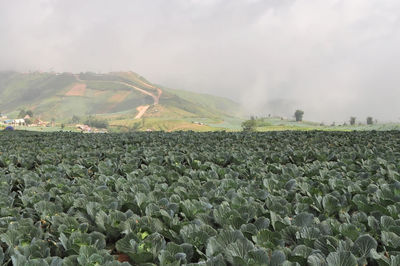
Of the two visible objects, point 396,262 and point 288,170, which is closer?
point 396,262

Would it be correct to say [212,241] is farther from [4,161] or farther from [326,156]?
[4,161]

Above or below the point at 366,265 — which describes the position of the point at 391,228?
above

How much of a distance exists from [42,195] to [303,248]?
3.20m

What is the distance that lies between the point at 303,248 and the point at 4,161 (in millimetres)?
7842

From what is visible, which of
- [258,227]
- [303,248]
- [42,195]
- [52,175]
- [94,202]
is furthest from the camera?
[52,175]

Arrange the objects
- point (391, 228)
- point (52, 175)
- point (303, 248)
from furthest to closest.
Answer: point (52, 175)
point (391, 228)
point (303, 248)

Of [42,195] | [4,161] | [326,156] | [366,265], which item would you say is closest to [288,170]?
[326,156]

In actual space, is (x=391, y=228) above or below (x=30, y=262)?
above

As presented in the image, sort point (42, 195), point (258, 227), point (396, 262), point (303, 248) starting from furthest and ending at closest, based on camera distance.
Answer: point (42, 195) < point (258, 227) < point (303, 248) < point (396, 262)

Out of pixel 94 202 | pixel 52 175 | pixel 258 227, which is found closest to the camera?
pixel 258 227

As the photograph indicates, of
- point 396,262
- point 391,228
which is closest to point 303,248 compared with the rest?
point 396,262

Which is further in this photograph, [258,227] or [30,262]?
[258,227]

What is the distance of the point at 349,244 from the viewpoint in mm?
2203

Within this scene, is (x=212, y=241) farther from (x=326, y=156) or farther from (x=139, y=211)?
(x=326, y=156)
